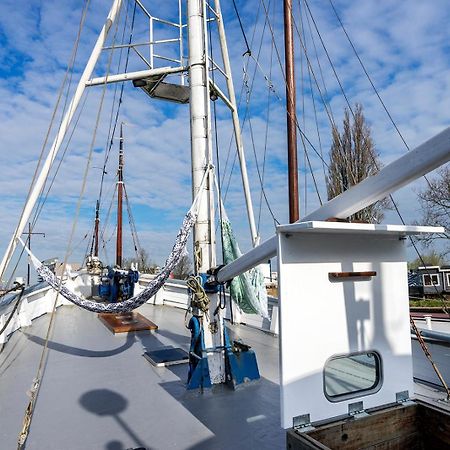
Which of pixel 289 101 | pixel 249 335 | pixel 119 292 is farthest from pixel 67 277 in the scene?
pixel 289 101

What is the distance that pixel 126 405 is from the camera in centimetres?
432

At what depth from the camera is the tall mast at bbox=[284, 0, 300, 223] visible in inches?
328

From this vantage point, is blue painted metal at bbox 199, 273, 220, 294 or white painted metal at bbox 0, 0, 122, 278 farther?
white painted metal at bbox 0, 0, 122, 278

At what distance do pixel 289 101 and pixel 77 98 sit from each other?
4733 mm

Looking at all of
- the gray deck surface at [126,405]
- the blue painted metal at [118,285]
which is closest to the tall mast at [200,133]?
the gray deck surface at [126,405]

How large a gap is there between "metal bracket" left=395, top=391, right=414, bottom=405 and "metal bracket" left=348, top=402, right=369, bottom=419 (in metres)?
0.36

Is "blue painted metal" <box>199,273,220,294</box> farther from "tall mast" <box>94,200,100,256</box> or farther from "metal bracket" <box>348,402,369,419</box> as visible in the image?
"tall mast" <box>94,200,100,256</box>

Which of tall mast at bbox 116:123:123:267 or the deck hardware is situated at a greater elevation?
tall mast at bbox 116:123:123:267

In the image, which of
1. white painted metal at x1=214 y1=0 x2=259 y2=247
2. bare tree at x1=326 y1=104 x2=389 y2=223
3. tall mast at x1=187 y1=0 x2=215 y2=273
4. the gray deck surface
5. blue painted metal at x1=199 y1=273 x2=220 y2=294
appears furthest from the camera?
bare tree at x1=326 y1=104 x2=389 y2=223

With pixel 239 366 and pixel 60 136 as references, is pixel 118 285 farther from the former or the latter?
pixel 239 366

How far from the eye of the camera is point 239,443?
3393 mm

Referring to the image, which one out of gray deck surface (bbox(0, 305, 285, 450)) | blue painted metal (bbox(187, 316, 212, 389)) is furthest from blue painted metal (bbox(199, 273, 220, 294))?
gray deck surface (bbox(0, 305, 285, 450))

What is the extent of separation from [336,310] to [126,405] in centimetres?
283

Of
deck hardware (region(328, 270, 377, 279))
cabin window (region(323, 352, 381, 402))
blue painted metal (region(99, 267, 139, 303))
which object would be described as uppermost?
deck hardware (region(328, 270, 377, 279))
